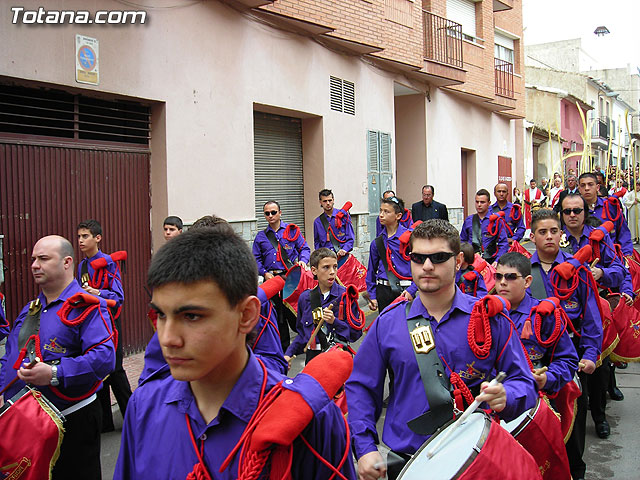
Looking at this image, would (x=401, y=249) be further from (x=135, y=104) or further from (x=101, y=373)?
(x=101, y=373)

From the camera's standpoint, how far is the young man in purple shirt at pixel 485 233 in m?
9.70

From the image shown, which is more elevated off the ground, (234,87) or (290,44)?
(290,44)

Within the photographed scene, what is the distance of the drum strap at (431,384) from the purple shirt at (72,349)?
6.59ft

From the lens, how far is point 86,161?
26.6 ft

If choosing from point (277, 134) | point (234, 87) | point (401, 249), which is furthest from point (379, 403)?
point (277, 134)

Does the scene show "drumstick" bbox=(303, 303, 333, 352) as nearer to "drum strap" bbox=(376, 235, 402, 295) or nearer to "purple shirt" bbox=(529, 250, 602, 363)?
"purple shirt" bbox=(529, 250, 602, 363)

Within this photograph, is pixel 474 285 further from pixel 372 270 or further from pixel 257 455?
pixel 257 455

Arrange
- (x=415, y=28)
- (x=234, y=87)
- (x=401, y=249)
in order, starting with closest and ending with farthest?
(x=401, y=249) < (x=234, y=87) < (x=415, y=28)

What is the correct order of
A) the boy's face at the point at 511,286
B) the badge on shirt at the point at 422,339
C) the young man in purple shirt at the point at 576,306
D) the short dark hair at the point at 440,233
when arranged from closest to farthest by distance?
the badge on shirt at the point at 422,339, the short dark hair at the point at 440,233, the boy's face at the point at 511,286, the young man in purple shirt at the point at 576,306

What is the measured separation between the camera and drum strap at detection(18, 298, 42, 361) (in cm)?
398

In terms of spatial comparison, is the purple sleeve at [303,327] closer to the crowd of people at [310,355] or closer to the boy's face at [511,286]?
the crowd of people at [310,355]

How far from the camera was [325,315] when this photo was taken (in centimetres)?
581

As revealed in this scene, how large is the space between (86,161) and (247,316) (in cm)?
690

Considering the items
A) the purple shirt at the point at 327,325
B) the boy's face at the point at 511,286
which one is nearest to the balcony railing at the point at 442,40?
the purple shirt at the point at 327,325
